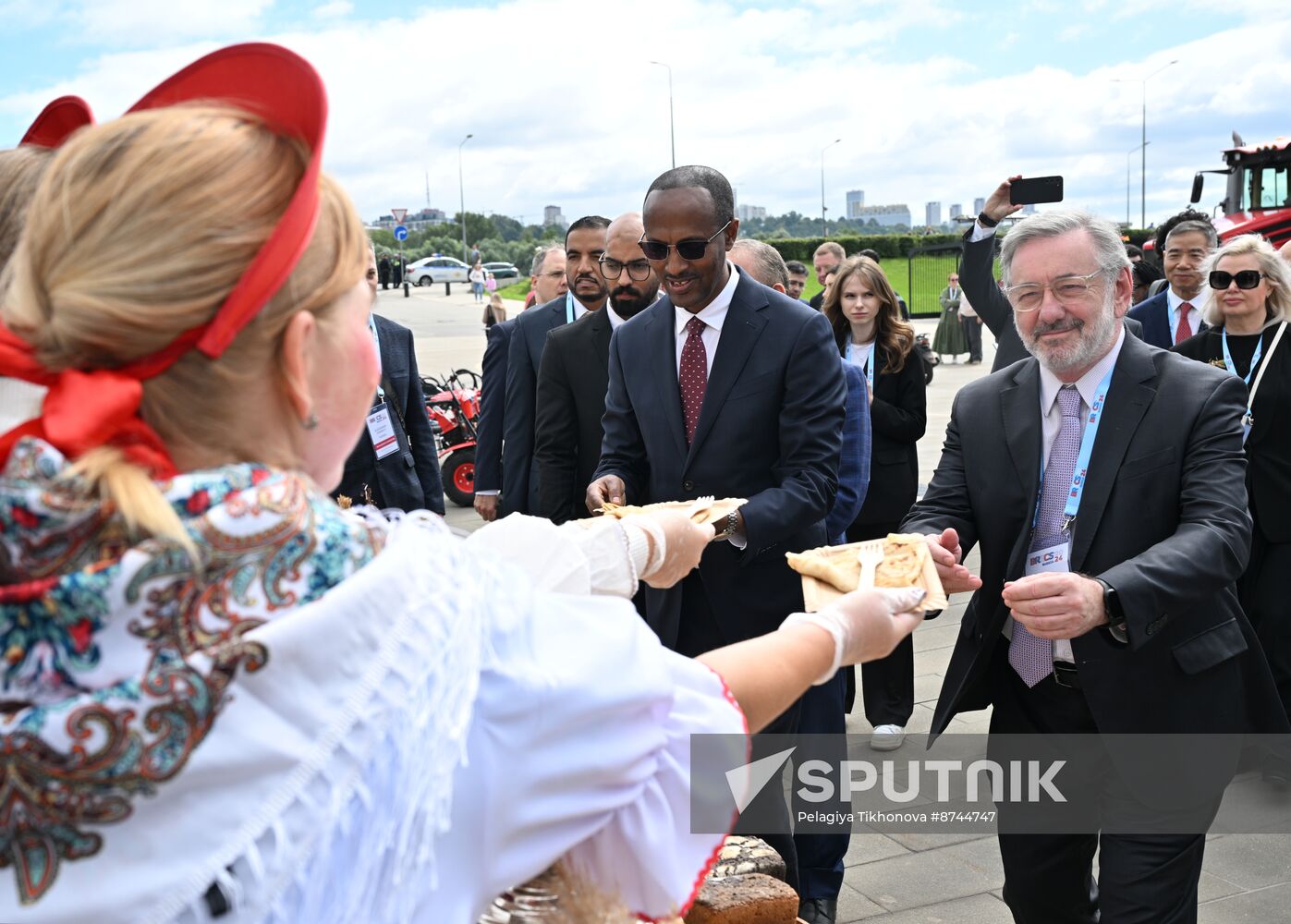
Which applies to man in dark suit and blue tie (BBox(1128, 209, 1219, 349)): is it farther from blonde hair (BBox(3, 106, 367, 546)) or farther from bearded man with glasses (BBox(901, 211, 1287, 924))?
blonde hair (BBox(3, 106, 367, 546))

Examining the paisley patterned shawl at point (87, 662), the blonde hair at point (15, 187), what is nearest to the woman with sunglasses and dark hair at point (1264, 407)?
the blonde hair at point (15, 187)

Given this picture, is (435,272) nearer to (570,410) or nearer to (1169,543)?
(570,410)

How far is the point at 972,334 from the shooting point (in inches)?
933

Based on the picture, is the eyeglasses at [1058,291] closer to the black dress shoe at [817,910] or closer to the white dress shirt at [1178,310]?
the black dress shoe at [817,910]

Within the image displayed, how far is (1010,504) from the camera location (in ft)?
10.4

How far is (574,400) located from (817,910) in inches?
88.1

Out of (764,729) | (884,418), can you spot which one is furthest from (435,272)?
(764,729)

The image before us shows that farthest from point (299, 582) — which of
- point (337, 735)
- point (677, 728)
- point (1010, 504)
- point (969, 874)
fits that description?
point (969, 874)

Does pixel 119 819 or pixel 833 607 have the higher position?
pixel 119 819

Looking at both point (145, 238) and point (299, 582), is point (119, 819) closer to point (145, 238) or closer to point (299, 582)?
point (299, 582)

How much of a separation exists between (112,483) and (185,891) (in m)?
0.40

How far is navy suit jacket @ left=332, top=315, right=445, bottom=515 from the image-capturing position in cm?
463

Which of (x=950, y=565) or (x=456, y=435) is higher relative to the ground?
(x=950, y=565)

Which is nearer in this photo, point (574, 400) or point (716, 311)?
point (716, 311)
